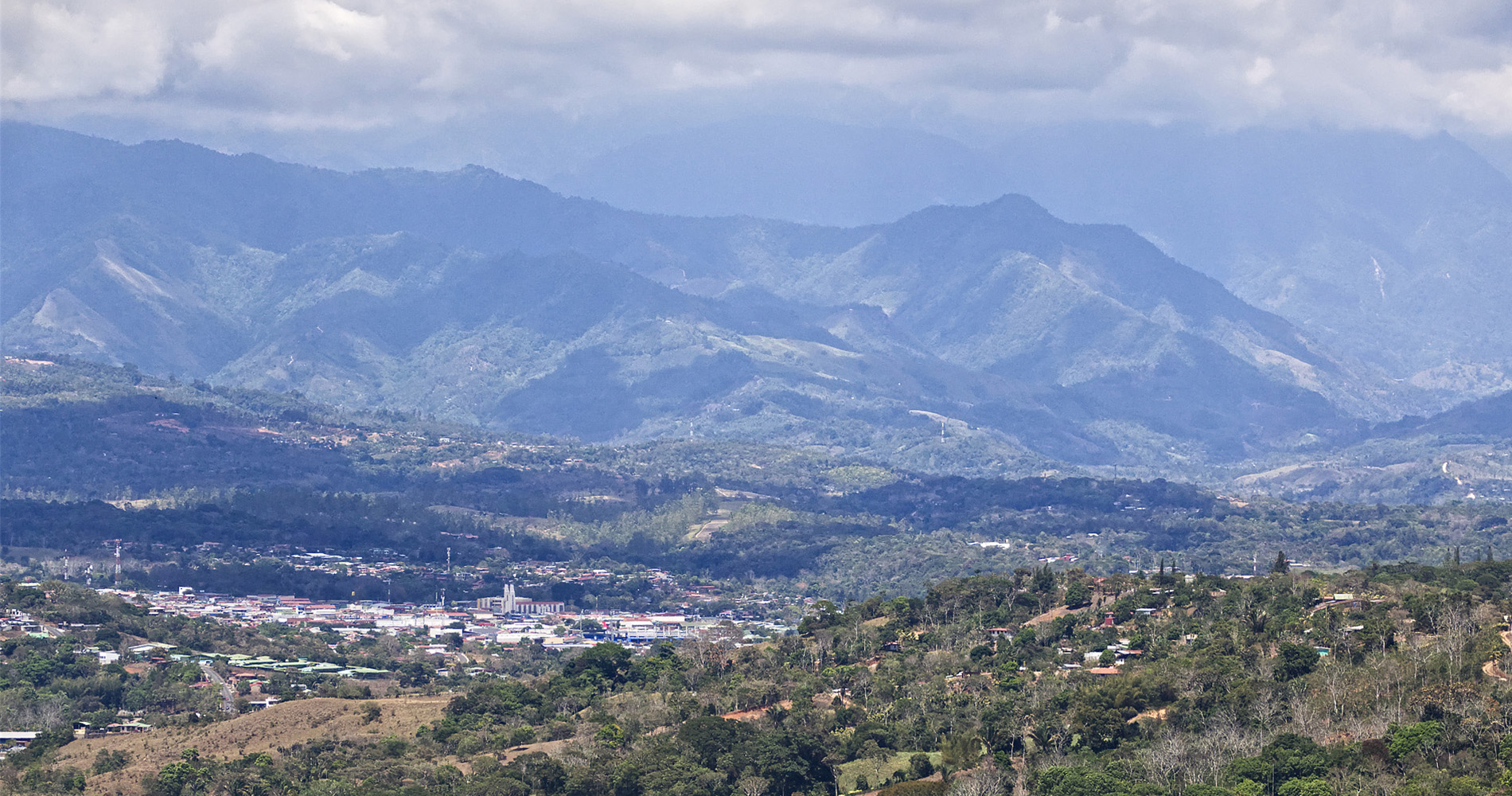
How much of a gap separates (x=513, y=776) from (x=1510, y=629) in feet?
133

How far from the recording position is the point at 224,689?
121 metres

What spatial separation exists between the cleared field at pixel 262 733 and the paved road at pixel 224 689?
17.8 feet

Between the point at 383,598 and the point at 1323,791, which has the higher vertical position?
the point at 383,598

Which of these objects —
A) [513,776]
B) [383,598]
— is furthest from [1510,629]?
[383,598]

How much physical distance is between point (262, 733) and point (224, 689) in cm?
2234

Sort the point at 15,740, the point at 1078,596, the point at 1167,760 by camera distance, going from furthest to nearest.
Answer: the point at 1078,596
the point at 15,740
the point at 1167,760

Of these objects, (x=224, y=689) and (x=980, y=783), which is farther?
(x=224, y=689)

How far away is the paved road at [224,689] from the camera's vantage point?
373 feet

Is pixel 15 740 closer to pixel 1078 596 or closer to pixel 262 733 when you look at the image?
pixel 262 733

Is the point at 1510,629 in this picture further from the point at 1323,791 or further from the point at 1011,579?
the point at 1011,579

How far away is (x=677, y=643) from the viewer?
141875 millimetres

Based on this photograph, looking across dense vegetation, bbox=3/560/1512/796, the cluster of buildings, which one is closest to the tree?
dense vegetation, bbox=3/560/1512/796

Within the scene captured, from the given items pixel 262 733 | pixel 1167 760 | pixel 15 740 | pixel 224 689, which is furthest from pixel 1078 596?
pixel 15 740

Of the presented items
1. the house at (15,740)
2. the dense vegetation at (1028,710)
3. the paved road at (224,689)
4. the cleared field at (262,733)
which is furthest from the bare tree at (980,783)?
the house at (15,740)
